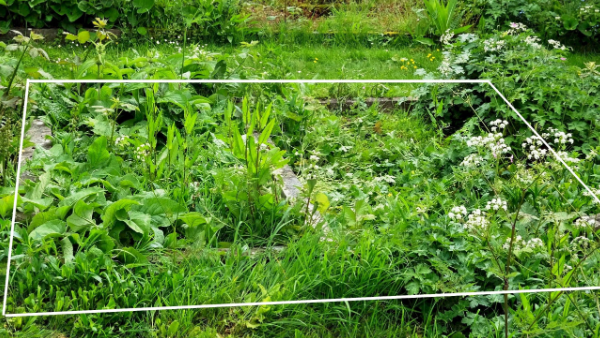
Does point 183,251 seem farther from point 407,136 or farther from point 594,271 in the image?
point 407,136

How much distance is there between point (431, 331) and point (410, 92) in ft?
7.23

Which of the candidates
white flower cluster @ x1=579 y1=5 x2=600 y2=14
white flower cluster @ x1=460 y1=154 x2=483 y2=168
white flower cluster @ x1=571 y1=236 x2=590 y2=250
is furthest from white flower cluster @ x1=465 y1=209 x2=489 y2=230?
white flower cluster @ x1=579 y1=5 x2=600 y2=14

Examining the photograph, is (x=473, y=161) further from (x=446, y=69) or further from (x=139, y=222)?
(x=446, y=69)

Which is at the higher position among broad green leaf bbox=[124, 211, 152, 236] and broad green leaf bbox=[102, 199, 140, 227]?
broad green leaf bbox=[102, 199, 140, 227]

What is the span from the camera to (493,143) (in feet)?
9.02

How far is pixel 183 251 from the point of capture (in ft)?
8.36

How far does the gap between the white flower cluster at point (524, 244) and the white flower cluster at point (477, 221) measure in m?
0.10

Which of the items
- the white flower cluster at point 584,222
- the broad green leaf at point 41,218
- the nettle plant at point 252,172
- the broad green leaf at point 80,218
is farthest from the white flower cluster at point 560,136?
the broad green leaf at point 41,218

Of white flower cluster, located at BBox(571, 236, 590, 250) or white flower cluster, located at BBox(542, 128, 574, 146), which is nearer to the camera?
white flower cluster, located at BBox(571, 236, 590, 250)

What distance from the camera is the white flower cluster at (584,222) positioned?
2.24 meters

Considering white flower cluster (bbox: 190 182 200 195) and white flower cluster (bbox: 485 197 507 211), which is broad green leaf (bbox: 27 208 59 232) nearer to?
white flower cluster (bbox: 190 182 200 195)

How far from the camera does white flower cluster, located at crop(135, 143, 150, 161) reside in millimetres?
3068

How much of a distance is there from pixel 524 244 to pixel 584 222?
20 centimetres

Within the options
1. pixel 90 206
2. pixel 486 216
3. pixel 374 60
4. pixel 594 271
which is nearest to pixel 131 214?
pixel 90 206
